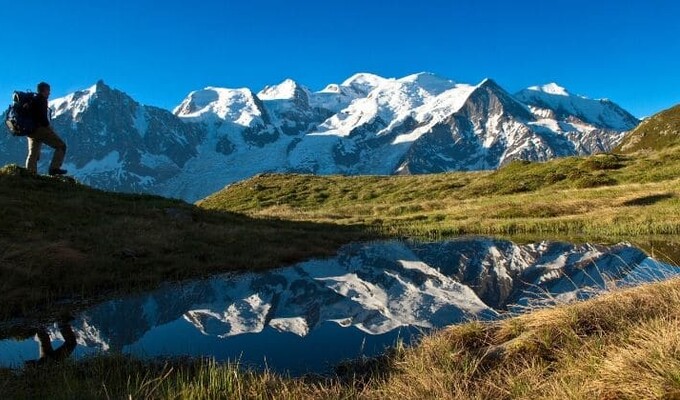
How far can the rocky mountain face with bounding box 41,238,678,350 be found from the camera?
11.5 metres

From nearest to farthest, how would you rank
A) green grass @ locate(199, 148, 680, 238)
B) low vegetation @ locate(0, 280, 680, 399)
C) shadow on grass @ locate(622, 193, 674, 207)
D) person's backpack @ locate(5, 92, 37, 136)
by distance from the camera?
low vegetation @ locate(0, 280, 680, 399)
person's backpack @ locate(5, 92, 37, 136)
green grass @ locate(199, 148, 680, 238)
shadow on grass @ locate(622, 193, 674, 207)

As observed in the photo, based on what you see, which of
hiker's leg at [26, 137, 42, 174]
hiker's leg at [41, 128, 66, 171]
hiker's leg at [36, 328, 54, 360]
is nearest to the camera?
hiker's leg at [36, 328, 54, 360]

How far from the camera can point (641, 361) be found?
5.60 metres

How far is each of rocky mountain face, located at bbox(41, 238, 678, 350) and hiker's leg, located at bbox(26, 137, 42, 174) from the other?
1357 centimetres

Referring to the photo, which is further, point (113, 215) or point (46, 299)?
point (113, 215)

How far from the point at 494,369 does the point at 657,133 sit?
691ft

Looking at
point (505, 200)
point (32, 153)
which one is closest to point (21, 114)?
point (32, 153)

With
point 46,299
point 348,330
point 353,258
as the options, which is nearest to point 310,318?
point 348,330

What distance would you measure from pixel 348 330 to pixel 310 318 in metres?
1.51

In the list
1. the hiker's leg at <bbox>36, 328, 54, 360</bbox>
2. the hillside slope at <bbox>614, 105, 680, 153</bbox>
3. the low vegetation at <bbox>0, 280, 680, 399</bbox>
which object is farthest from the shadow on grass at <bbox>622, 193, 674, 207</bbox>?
the hillside slope at <bbox>614, 105, 680, 153</bbox>

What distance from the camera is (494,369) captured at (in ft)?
23.6

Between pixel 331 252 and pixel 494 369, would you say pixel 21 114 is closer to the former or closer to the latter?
pixel 331 252

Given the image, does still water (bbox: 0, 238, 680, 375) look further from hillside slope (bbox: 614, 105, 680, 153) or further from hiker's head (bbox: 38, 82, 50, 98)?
hillside slope (bbox: 614, 105, 680, 153)

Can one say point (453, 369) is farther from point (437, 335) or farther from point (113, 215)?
point (113, 215)
